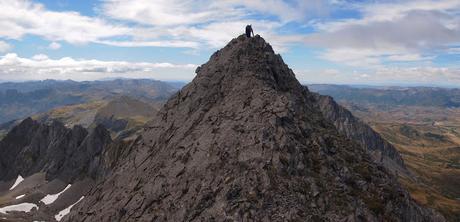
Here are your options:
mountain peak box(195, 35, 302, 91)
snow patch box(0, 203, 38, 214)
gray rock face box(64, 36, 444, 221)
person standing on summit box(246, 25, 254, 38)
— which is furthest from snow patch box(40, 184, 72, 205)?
person standing on summit box(246, 25, 254, 38)

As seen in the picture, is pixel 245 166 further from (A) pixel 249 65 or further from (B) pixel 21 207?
(B) pixel 21 207

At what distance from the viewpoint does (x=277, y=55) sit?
78.3 meters

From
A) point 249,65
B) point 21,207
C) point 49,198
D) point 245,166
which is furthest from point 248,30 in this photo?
point 21,207

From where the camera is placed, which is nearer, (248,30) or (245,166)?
(245,166)

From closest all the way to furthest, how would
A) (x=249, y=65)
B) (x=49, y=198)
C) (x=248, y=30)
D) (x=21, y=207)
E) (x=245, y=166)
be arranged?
(x=245, y=166)
(x=249, y=65)
(x=248, y=30)
(x=21, y=207)
(x=49, y=198)

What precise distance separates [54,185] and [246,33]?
455ft

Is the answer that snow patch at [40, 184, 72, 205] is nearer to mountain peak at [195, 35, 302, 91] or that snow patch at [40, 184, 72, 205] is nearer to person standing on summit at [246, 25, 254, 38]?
mountain peak at [195, 35, 302, 91]

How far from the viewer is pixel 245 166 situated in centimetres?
5097

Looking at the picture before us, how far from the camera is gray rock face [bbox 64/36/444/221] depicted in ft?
155

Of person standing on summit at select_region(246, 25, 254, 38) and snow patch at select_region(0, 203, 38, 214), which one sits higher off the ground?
person standing on summit at select_region(246, 25, 254, 38)

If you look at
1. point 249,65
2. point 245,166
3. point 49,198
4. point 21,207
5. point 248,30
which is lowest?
point 21,207

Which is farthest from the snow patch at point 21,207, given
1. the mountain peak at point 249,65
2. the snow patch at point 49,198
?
the mountain peak at point 249,65

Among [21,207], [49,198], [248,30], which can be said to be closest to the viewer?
[248,30]

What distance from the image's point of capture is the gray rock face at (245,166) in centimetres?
4734
